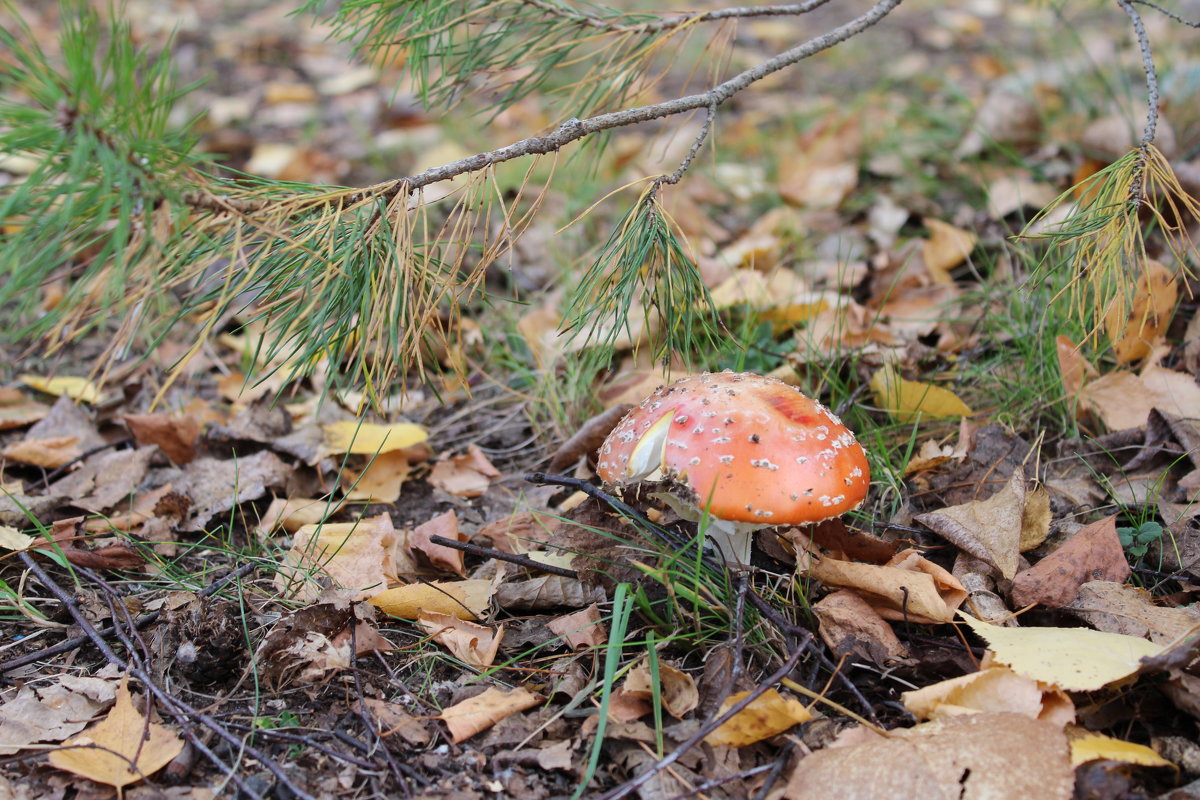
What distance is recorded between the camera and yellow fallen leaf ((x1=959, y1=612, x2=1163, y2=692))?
1.35 m

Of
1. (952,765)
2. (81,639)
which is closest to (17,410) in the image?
(81,639)

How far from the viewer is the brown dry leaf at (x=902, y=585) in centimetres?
159

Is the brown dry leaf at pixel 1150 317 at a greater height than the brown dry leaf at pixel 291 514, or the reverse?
the brown dry leaf at pixel 1150 317

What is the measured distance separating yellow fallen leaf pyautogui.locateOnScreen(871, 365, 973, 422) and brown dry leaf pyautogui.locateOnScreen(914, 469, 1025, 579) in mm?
329

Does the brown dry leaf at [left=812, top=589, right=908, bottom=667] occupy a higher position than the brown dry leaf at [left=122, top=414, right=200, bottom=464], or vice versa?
the brown dry leaf at [left=122, top=414, right=200, bottom=464]

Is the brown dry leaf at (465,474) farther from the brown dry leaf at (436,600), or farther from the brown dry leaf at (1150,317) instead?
the brown dry leaf at (1150,317)

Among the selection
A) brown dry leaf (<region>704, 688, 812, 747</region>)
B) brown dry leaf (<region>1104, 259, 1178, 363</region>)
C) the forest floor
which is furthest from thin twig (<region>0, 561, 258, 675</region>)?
brown dry leaf (<region>1104, 259, 1178, 363</region>)

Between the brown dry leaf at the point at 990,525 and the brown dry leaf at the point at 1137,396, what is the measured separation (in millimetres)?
443

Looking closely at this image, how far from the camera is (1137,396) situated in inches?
81.1

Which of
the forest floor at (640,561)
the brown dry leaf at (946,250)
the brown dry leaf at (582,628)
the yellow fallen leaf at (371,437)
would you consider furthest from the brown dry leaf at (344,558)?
the brown dry leaf at (946,250)

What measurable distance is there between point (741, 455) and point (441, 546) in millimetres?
748

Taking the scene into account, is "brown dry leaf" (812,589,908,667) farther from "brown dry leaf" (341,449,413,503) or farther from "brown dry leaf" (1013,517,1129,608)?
"brown dry leaf" (341,449,413,503)

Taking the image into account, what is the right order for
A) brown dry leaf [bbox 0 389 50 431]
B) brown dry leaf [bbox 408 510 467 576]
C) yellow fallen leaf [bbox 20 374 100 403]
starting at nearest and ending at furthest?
brown dry leaf [bbox 408 510 467 576] → brown dry leaf [bbox 0 389 50 431] → yellow fallen leaf [bbox 20 374 100 403]

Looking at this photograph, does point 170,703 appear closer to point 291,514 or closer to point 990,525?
point 291,514
